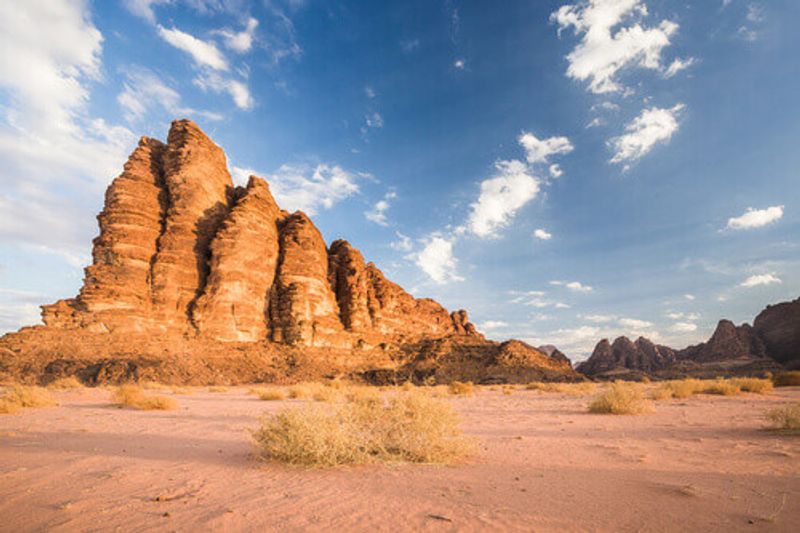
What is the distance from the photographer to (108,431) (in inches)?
291

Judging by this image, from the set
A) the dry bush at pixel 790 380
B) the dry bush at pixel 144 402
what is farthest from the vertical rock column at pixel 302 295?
the dry bush at pixel 790 380

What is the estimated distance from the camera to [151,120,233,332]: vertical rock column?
1577 inches

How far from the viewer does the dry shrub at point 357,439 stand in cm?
450

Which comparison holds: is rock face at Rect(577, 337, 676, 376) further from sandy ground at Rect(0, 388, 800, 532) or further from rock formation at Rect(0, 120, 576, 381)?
sandy ground at Rect(0, 388, 800, 532)

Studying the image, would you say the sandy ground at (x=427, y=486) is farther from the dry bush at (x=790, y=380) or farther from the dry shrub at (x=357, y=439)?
the dry bush at (x=790, y=380)

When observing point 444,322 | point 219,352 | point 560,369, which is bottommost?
point 560,369

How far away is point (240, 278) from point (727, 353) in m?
87.3

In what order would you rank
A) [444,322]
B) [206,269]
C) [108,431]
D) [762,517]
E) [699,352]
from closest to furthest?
[762,517] → [108,431] → [206,269] → [699,352] → [444,322]

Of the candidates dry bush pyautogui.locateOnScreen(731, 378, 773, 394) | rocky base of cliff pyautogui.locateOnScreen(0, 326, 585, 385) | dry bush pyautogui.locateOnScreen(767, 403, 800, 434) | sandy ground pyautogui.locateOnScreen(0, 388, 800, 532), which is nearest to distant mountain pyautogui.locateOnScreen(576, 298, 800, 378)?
rocky base of cliff pyautogui.locateOnScreen(0, 326, 585, 385)

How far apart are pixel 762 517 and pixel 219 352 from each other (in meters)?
42.0

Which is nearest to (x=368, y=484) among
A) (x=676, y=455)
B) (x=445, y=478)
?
(x=445, y=478)

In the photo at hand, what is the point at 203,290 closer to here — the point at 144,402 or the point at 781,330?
the point at 144,402

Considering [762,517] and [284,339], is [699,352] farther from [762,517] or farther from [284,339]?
[762,517]

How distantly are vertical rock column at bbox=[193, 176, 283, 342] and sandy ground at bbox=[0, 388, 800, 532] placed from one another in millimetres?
37274
